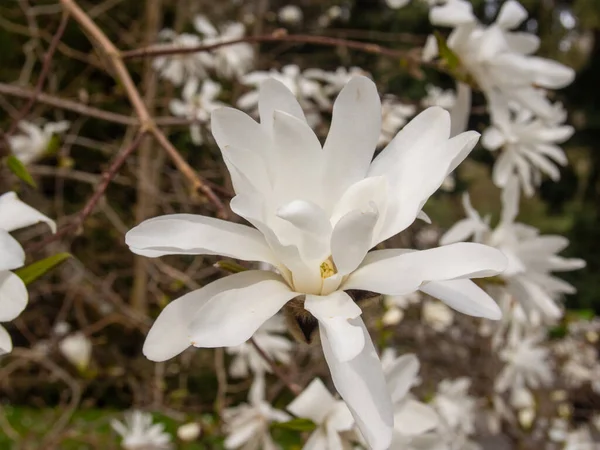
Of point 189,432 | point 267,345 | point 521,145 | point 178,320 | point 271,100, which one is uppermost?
point 271,100

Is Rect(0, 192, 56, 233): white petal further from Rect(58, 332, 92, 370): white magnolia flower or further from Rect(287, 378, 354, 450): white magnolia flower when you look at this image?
Rect(58, 332, 92, 370): white magnolia flower

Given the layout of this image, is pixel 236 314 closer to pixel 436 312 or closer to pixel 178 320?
pixel 178 320

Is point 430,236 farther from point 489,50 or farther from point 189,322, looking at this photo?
point 189,322

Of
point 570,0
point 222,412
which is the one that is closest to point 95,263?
point 222,412

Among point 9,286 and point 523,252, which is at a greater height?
point 9,286

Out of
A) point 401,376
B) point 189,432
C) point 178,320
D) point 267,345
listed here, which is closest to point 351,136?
point 178,320

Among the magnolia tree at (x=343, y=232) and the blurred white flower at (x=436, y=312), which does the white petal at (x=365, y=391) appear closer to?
the magnolia tree at (x=343, y=232)
